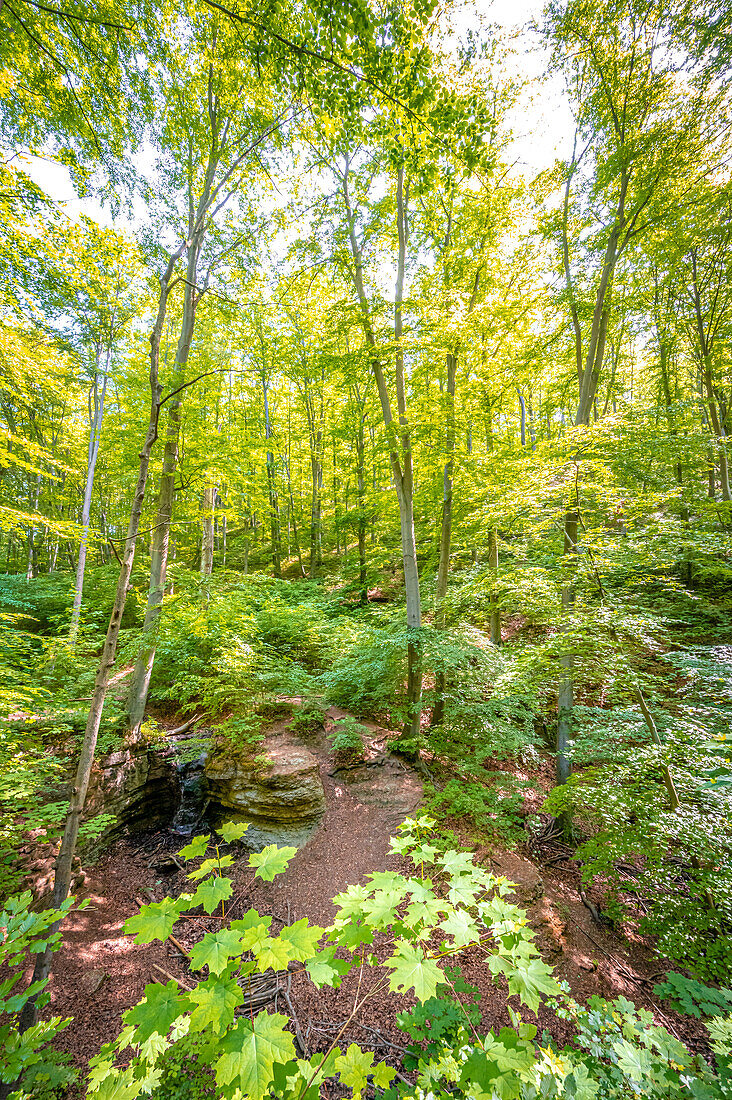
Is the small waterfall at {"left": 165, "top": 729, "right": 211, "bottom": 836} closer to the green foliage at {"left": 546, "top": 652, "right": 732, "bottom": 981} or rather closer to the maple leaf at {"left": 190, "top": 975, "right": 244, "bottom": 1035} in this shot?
the green foliage at {"left": 546, "top": 652, "right": 732, "bottom": 981}

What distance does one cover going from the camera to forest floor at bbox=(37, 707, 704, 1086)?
133 inches

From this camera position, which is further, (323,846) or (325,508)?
(325,508)

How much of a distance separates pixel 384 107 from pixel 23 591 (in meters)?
16.0

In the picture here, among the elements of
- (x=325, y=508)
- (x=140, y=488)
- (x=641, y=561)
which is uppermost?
(x=325, y=508)

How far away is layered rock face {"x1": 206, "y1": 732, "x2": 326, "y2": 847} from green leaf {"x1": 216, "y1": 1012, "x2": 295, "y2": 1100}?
4816 millimetres

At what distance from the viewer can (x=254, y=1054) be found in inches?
44.1

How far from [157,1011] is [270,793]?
4.84 metres

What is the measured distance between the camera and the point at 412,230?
273 inches

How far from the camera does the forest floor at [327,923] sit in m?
3.38

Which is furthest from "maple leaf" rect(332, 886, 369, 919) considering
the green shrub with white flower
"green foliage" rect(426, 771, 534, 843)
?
"green foliage" rect(426, 771, 534, 843)

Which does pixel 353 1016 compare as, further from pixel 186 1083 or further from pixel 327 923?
pixel 327 923

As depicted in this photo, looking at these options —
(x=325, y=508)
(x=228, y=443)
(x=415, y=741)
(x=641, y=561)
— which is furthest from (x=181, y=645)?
(x=325, y=508)

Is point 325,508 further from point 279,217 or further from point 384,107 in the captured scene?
point 384,107

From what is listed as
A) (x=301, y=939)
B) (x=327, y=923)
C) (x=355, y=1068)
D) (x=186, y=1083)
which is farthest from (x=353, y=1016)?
(x=327, y=923)
